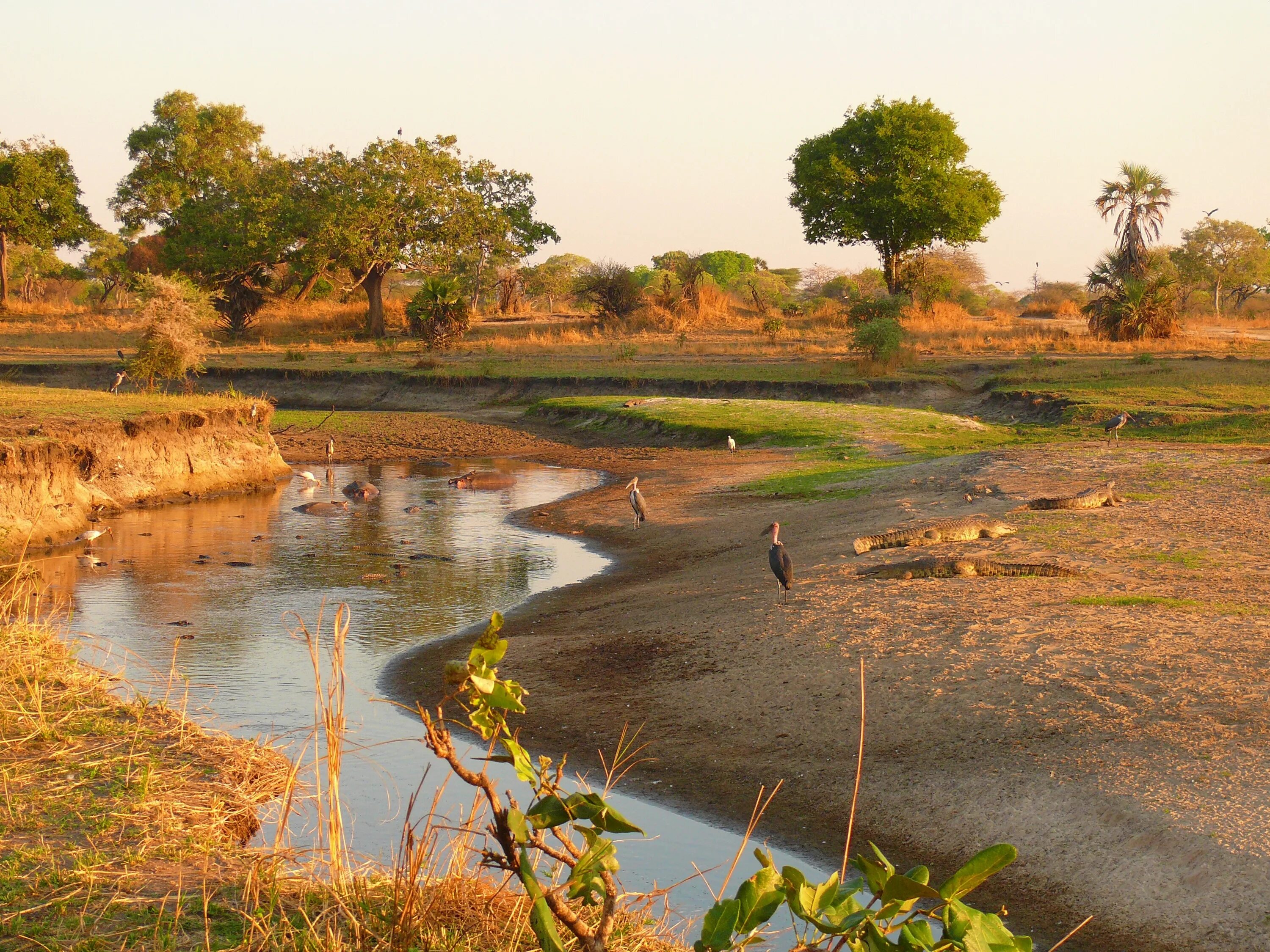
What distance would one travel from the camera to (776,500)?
52.2ft

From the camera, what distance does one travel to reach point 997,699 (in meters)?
6.71

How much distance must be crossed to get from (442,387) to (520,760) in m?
32.6

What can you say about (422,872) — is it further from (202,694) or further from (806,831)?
(202,694)

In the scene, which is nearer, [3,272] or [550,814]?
[550,814]

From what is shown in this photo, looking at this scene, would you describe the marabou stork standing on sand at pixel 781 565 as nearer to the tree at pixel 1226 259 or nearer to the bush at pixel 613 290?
the bush at pixel 613 290

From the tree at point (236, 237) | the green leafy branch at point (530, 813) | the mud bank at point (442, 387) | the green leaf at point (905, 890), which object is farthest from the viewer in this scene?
the tree at point (236, 237)

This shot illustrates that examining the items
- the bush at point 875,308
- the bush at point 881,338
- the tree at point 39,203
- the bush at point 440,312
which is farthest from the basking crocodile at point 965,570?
the tree at point 39,203

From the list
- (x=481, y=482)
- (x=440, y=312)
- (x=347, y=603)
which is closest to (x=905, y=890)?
(x=347, y=603)

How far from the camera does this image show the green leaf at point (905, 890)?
2.16m

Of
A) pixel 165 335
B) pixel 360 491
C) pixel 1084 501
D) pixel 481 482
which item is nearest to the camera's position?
pixel 1084 501

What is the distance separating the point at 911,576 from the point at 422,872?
21.8 feet

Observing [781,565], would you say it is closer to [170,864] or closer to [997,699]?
[997,699]

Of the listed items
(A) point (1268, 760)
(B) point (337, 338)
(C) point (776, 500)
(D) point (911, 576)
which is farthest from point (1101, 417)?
(B) point (337, 338)

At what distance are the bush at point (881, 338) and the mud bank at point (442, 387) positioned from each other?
60.4 inches
